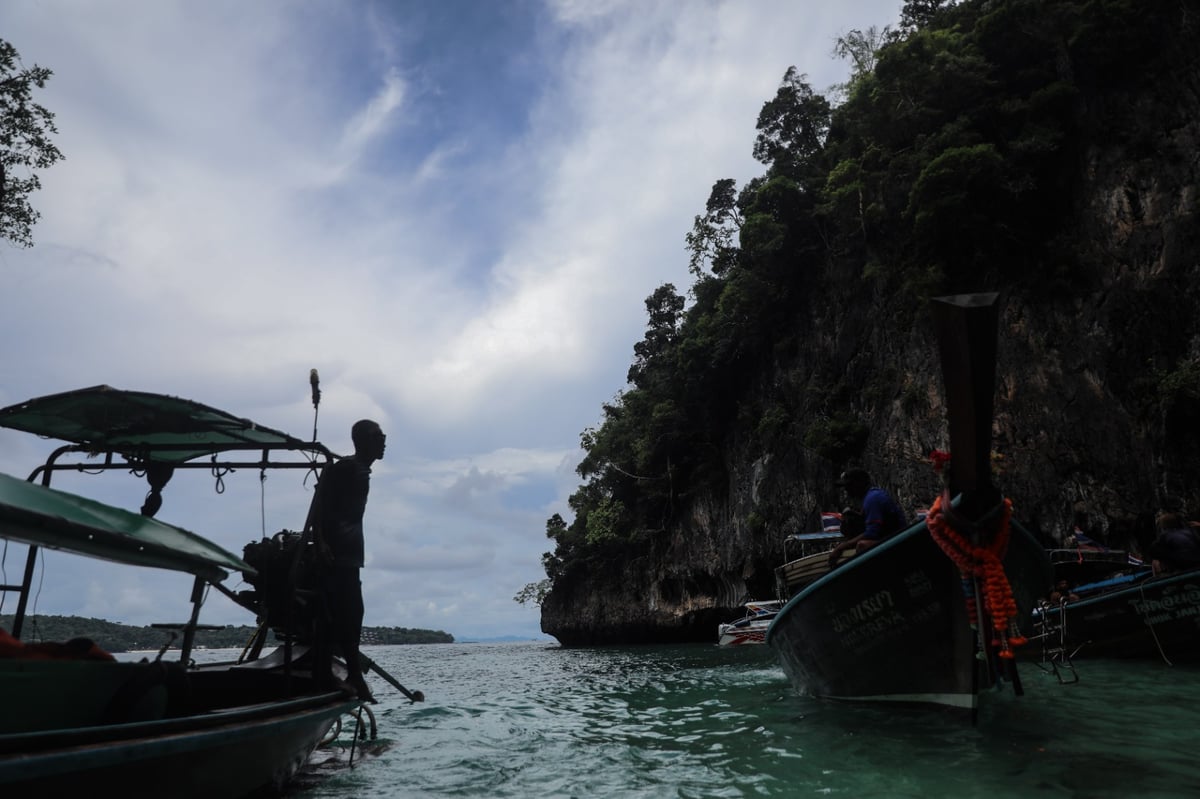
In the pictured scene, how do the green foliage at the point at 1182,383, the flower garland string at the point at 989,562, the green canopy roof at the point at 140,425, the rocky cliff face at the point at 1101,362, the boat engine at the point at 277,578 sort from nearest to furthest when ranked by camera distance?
the flower garland string at the point at 989,562 < the green canopy roof at the point at 140,425 < the boat engine at the point at 277,578 < the green foliage at the point at 1182,383 < the rocky cliff face at the point at 1101,362

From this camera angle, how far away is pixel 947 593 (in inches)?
213

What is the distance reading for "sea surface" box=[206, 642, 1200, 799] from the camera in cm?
395

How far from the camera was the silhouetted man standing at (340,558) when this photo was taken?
534cm

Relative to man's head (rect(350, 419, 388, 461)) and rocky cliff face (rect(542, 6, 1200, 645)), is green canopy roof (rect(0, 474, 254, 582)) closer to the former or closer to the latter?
man's head (rect(350, 419, 388, 461))

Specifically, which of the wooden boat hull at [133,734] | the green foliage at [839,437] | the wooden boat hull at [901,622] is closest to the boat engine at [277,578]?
the wooden boat hull at [133,734]

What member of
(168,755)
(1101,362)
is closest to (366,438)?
(168,755)

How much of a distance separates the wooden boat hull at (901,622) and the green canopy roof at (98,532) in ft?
16.0

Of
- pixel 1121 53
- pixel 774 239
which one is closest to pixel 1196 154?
pixel 1121 53

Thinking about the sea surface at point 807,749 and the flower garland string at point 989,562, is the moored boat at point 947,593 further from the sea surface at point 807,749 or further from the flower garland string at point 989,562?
the sea surface at point 807,749

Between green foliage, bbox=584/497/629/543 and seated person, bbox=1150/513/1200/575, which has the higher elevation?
green foliage, bbox=584/497/629/543

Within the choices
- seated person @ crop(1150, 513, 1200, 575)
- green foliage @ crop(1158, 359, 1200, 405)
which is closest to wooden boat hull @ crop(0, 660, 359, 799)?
seated person @ crop(1150, 513, 1200, 575)

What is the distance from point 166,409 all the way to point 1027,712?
7.39 m

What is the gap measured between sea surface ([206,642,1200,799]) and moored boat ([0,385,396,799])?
0.87 meters

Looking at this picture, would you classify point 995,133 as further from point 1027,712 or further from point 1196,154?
point 1027,712
